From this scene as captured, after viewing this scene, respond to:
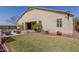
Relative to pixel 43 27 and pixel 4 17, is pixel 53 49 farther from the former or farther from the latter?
pixel 4 17

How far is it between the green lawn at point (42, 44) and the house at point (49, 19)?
9 centimetres

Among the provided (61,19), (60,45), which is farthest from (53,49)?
(61,19)

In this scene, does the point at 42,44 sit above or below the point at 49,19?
below

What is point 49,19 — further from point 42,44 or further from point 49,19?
point 42,44

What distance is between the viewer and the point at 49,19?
387 centimetres

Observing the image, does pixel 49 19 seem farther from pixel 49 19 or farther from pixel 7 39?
pixel 7 39

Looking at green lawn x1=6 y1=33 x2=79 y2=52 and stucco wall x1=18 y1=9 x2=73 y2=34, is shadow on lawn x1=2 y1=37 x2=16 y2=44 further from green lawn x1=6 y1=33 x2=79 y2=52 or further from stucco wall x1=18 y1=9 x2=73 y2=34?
stucco wall x1=18 y1=9 x2=73 y2=34

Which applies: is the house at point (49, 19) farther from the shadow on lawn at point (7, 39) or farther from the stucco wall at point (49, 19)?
the shadow on lawn at point (7, 39)

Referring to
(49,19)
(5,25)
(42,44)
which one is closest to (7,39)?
(5,25)

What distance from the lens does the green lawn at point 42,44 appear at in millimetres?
3836

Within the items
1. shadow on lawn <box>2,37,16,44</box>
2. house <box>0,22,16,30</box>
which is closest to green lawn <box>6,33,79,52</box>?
shadow on lawn <box>2,37,16,44</box>

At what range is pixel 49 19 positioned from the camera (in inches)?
152

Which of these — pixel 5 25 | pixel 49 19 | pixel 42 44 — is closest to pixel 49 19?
pixel 49 19

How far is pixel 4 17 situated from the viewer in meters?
3.82
